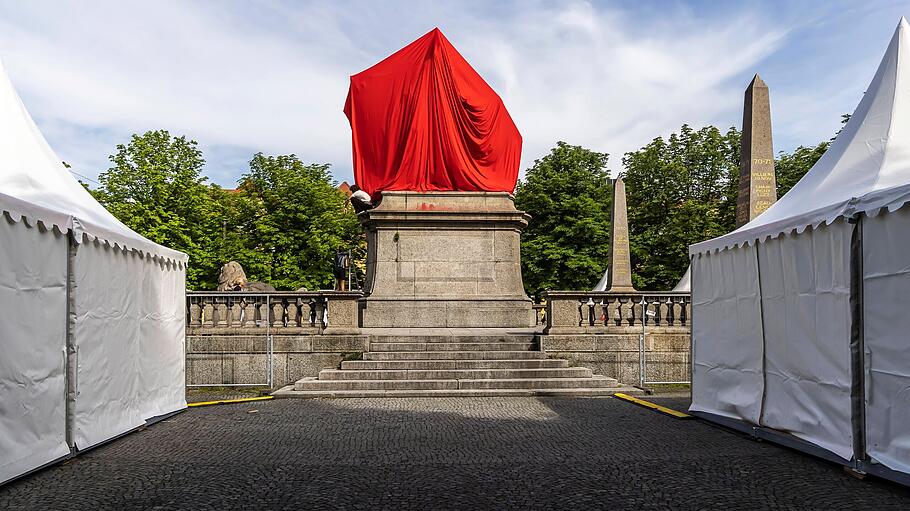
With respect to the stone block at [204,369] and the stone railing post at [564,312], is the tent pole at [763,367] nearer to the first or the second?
the stone railing post at [564,312]

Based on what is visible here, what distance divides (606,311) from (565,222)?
24.7m

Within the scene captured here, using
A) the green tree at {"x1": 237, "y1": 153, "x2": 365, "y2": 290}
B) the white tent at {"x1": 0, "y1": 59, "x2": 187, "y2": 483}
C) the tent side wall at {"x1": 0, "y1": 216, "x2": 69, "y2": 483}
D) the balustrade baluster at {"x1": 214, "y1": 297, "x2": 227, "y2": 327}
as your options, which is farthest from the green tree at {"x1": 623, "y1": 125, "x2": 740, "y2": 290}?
the tent side wall at {"x1": 0, "y1": 216, "x2": 69, "y2": 483}

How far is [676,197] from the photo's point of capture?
129 ft

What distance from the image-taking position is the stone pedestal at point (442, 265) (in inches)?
712

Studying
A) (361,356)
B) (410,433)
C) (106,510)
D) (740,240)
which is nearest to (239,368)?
(361,356)

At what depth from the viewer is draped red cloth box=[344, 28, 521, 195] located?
63.9 feet

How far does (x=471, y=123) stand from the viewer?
1988 cm

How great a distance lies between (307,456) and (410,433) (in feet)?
5.40

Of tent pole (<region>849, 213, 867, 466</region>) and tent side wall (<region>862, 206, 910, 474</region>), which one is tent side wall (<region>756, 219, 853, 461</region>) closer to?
tent pole (<region>849, 213, 867, 466</region>)

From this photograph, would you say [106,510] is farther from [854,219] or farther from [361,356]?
[361,356]

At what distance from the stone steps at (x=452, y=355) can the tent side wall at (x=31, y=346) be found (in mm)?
6987

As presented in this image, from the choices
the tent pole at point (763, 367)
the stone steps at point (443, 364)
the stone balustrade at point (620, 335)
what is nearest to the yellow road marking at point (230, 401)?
the stone steps at point (443, 364)

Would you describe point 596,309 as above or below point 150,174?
below

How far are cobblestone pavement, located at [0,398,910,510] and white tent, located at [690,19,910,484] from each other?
477 mm
